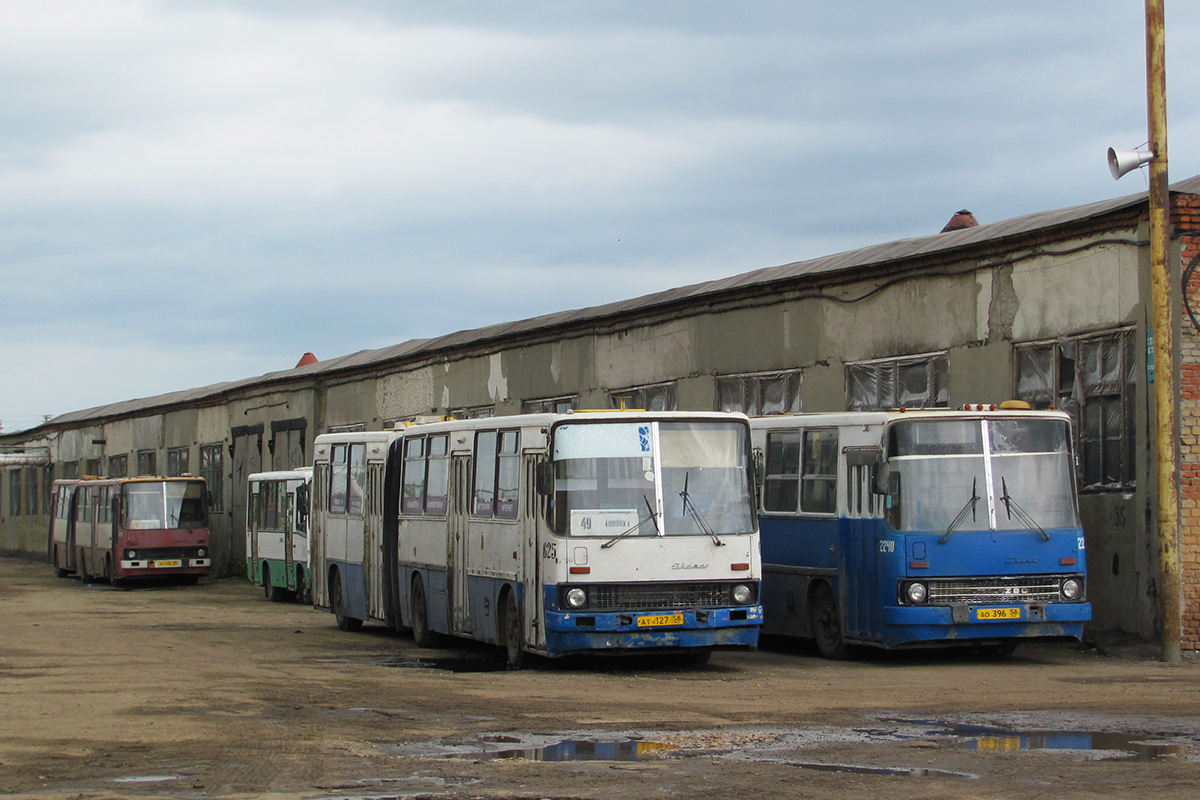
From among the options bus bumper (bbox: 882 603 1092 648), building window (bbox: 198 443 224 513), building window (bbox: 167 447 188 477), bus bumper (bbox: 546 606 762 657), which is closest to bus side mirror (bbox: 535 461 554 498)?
bus bumper (bbox: 546 606 762 657)

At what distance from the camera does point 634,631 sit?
1650cm

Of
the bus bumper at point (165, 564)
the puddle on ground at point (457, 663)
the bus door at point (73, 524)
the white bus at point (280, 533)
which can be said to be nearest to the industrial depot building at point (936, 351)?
the white bus at point (280, 533)

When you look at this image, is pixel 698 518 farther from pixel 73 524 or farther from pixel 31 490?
pixel 31 490

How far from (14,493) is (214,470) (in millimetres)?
25748

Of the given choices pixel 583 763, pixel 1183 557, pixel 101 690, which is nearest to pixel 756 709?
pixel 583 763

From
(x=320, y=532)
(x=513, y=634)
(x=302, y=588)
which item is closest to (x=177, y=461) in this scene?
(x=302, y=588)

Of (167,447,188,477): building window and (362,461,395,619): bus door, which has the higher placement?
(167,447,188,477): building window

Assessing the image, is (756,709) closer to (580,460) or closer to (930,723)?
(930,723)

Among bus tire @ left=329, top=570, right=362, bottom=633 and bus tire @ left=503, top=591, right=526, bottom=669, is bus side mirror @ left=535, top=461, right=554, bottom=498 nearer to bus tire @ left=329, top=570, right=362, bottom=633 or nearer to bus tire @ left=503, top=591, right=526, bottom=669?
bus tire @ left=503, top=591, right=526, bottom=669

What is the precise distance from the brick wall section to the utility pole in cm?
81

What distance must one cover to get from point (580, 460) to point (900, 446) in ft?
10.8

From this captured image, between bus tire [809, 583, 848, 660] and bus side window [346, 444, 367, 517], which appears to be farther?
bus side window [346, 444, 367, 517]

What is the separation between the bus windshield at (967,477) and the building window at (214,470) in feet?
122

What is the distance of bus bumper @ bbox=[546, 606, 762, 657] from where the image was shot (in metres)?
16.5
